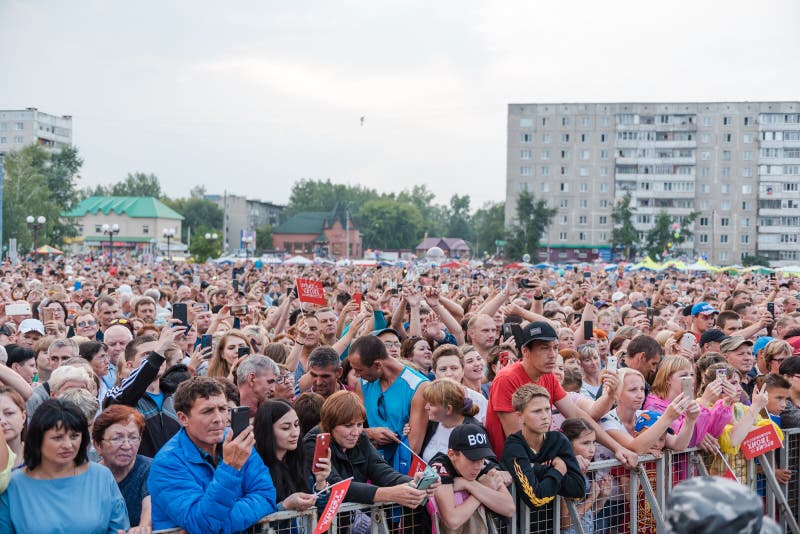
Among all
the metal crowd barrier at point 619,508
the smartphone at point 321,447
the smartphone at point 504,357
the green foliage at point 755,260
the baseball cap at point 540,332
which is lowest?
the metal crowd barrier at point 619,508

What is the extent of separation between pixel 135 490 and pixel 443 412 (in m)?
1.93

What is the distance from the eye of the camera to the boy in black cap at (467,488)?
4.86 m

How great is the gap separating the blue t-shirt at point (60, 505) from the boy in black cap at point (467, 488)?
69.7 inches

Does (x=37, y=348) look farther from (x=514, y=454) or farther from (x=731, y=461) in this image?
(x=731, y=461)

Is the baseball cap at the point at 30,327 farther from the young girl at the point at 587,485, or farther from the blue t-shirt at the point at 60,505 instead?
the young girl at the point at 587,485

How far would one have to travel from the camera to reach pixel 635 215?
102 metres

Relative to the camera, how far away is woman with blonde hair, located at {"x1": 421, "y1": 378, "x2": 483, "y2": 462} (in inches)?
215

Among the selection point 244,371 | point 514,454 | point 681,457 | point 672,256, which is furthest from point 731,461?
point 672,256

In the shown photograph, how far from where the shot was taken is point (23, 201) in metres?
75.7

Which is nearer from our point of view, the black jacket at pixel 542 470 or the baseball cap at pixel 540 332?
the black jacket at pixel 542 470

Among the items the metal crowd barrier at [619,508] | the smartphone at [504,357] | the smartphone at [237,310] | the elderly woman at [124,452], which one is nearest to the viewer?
the elderly woman at [124,452]

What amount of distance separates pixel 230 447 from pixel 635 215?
103m

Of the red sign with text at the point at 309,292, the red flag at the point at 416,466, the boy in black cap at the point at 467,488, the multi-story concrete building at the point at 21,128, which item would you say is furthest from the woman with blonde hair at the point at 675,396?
the multi-story concrete building at the point at 21,128

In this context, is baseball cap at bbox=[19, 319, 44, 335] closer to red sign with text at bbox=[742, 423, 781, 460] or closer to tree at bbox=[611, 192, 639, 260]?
red sign with text at bbox=[742, 423, 781, 460]
